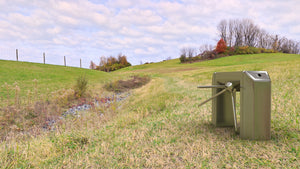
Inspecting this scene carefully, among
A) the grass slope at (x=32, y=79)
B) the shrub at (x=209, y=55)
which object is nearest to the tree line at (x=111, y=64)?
the shrub at (x=209, y=55)

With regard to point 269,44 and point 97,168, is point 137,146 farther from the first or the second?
point 269,44

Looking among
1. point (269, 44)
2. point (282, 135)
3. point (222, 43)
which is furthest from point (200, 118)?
point (269, 44)

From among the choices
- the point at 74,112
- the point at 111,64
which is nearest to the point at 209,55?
the point at 111,64

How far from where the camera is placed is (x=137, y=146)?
2.49 meters

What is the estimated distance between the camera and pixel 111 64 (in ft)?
226

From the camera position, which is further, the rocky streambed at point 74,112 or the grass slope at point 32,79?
the grass slope at point 32,79

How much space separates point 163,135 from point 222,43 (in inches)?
2269

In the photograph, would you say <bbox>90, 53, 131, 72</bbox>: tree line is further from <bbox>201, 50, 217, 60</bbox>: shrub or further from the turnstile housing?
the turnstile housing

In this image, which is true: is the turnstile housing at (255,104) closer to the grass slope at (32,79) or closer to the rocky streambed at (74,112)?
the rocky streambed at (74,112)

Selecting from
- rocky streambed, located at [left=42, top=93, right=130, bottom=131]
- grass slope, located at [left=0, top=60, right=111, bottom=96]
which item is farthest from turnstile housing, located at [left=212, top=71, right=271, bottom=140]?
grass slope, located at [left=0, top=60, right=111, bottom=96]

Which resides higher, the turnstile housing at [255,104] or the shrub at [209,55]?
the shrub at [209,55]

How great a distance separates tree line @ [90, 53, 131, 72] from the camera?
65750mm

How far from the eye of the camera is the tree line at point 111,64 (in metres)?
65.8

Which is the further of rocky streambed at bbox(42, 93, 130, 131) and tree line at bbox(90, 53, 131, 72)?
tree line at bbox(90, 53, 131, 72)
